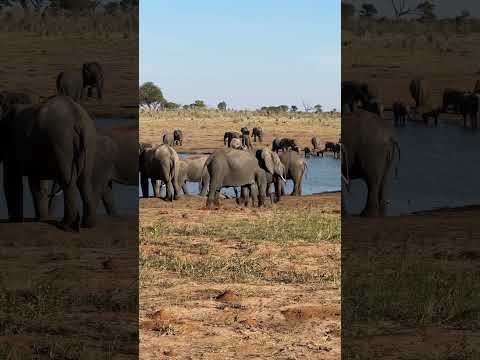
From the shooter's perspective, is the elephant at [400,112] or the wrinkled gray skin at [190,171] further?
the wrinkled gray skin at [190,171]

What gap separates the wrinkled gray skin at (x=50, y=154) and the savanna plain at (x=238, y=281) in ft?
9.13

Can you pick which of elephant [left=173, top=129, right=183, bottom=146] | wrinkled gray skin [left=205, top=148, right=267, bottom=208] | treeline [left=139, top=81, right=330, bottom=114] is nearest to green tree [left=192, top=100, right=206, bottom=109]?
treeline [left=139, top=81, right=330, bottom=114]

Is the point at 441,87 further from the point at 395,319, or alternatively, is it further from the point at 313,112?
the point at 313,112

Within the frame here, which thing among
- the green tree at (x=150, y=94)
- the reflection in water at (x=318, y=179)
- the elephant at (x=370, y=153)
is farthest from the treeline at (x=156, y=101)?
the elephant at (x=370, y=153)

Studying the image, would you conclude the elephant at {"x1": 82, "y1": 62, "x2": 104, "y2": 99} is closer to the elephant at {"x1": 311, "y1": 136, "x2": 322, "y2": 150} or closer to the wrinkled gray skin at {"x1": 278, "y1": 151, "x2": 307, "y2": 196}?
the wrinkled gray skin at {"x1": 278, "y1": 151, "x2": 307, "y2": 196}

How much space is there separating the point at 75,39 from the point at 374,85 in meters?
2.67

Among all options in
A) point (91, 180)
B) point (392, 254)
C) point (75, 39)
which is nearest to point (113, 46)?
point (75, 39)

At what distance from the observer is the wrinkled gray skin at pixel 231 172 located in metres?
27.8

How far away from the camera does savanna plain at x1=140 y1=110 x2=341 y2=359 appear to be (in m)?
13.2

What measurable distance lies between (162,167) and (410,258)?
17441 mm

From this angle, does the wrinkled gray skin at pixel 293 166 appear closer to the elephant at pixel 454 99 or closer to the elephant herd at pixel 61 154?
the elephant at pixel 454 99

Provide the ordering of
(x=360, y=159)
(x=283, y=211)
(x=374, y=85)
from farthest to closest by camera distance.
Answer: (x=283, y=211) < (x=360, y=159) < (x=374, y=85)

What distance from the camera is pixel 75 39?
10.1m

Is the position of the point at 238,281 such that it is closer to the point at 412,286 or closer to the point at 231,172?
the point at 412,286
